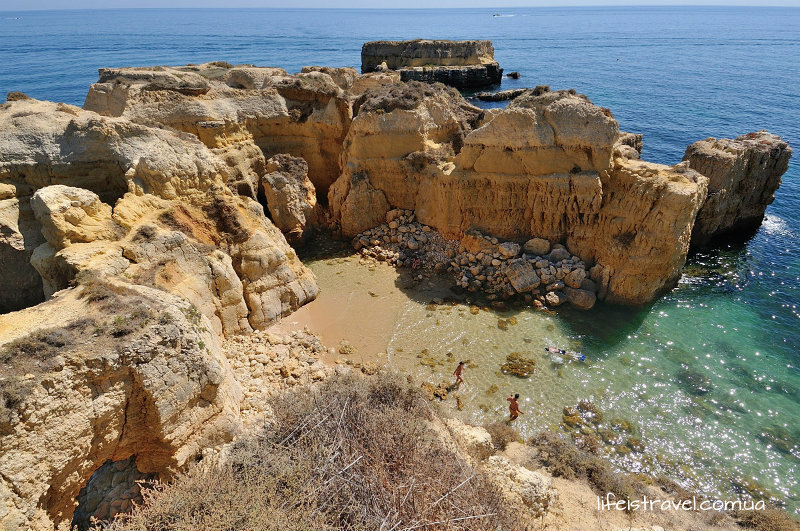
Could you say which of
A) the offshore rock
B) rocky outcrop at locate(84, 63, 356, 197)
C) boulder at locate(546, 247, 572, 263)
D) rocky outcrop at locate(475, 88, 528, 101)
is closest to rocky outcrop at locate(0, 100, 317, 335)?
rocky outcrop at locate(84, 63, 356, 197)

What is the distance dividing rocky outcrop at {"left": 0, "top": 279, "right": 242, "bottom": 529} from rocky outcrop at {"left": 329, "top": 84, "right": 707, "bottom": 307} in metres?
11.9

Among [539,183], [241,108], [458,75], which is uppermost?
[458,75]

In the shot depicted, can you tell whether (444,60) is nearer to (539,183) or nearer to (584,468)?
(539,183)

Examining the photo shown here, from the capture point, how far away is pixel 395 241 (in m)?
19.4

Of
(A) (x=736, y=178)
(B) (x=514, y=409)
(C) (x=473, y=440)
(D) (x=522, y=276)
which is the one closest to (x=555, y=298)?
(D) (x=522, y=276)

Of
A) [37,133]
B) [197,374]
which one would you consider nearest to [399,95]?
[37,133]

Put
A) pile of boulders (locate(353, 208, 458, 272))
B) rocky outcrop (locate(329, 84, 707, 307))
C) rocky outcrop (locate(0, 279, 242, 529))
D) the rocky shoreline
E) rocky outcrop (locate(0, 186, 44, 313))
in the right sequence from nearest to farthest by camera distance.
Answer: rocky outcrop (locate(0, 279, 242, 529)) → the rocky shoreline → rocky outcrop (locate(0, 186, 44, 313)) → rocky outcrop (locate(329, 84, 707, 307)) → pile of boulders (locate(353, 208, 458, 272))

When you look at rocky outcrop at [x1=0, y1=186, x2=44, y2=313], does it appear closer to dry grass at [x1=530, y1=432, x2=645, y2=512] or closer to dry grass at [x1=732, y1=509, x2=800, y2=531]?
dry grass at [x1=530, y1=432, x2=645, y2=512]

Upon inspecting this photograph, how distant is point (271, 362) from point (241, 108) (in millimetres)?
11667

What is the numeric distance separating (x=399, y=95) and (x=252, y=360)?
12634 mm

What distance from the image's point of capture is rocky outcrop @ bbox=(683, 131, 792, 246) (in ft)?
68.6

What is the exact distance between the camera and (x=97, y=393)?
709 centimetres

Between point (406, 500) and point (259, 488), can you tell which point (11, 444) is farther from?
point (406, 500)

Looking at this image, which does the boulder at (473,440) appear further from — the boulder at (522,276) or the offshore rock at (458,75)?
the offshore rock at (458,75)
